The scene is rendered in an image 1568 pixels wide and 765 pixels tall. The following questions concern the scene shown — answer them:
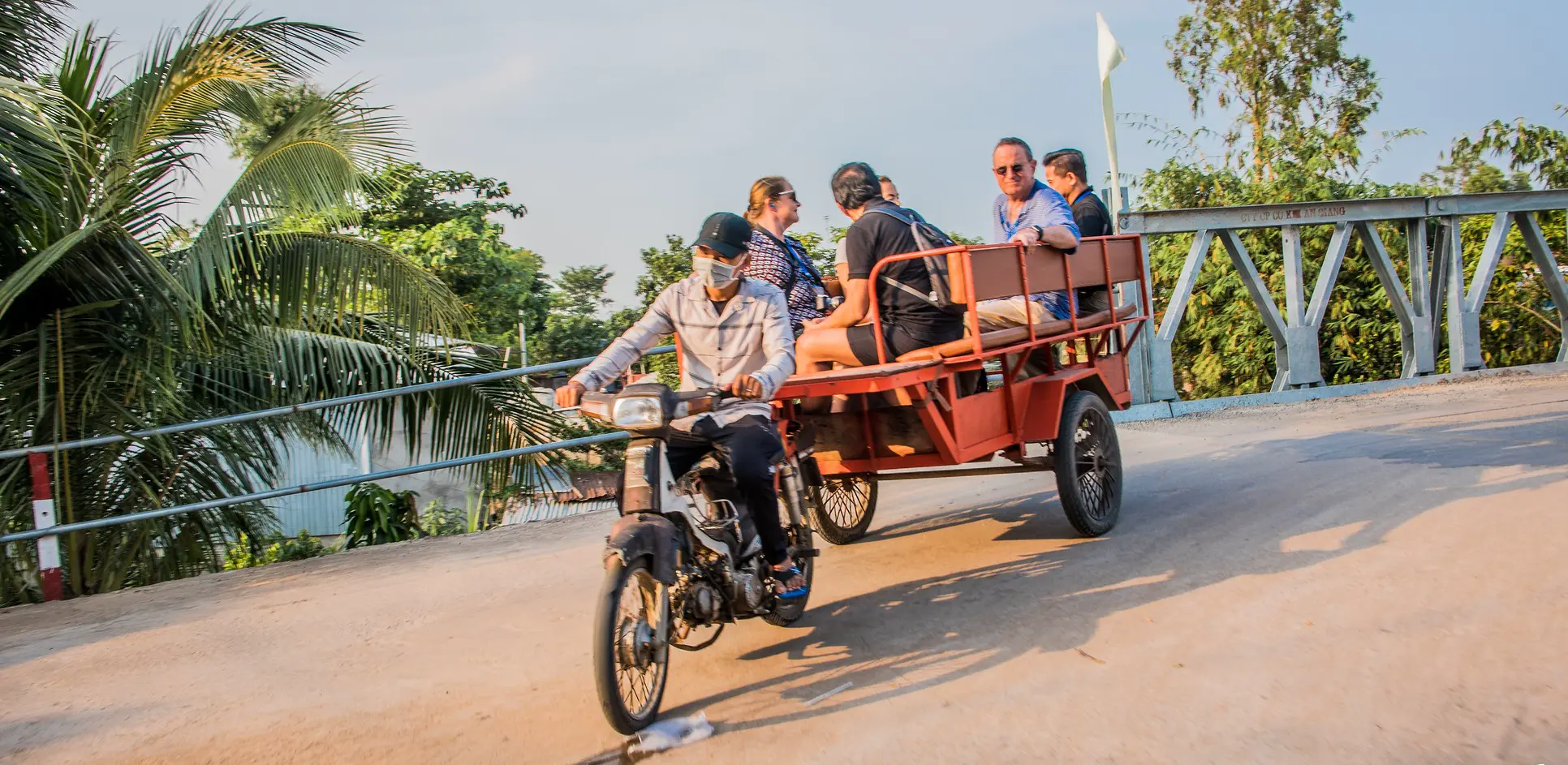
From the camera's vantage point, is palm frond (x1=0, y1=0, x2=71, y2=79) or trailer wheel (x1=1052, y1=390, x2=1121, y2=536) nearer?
trailer wheel (x1=1052, y1=390, x2=1121, y2=536)

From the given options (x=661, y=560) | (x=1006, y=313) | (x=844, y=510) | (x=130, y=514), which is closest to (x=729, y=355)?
(x=661, y=560)

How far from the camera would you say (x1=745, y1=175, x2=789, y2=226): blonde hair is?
267 inches

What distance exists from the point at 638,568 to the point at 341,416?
661 centimetres

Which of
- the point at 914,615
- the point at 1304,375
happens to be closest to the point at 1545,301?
the point at 1304,375

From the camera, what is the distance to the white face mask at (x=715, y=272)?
4750mm

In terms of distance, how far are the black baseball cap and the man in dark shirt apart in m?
3.44

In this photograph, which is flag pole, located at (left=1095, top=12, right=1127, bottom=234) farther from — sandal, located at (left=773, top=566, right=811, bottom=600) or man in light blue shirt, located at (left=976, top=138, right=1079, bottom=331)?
sandal, located at (left=773, top=566, right=811, bottom=600)

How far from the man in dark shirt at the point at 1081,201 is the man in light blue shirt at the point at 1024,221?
1.13ft

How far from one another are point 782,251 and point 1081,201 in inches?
90.3

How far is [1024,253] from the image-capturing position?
249 inches

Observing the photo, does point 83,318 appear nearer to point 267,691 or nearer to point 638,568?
point 267,691

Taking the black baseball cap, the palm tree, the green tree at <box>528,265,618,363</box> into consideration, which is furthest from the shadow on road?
the green tree at <box>528,265,618,363</box>

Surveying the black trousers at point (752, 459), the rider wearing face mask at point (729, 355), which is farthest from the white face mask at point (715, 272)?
the black trousers at point (752, 459)

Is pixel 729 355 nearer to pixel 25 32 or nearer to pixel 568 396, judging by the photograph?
pixel 568 396
